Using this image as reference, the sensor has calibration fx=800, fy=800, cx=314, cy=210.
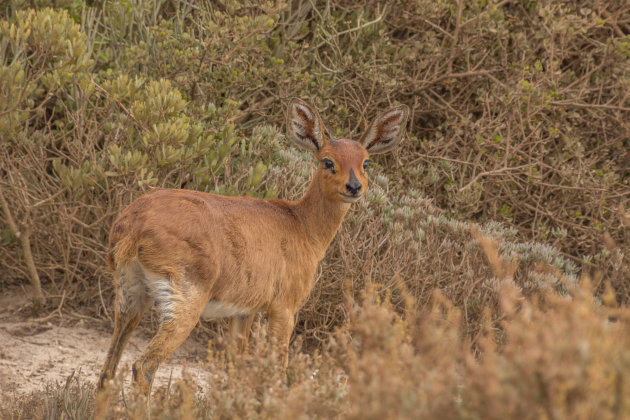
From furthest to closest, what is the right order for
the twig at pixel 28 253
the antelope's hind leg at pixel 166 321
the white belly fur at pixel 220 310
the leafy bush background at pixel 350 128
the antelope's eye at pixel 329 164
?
1. the twig at pixel 28 253
2. the leafy bush background at pixel 350 128
3. the antelope's eye at pixel 329 164
4. the white belly fur at pixel 220 310
5. the antelope's hind leg at pixel 166 321

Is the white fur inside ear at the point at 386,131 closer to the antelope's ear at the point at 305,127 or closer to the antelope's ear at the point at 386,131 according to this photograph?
the antelope's ear at the point at 386,131

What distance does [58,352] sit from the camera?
6617 millimetres

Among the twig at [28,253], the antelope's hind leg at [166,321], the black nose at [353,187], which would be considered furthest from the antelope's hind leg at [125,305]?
the twig at [28,253]

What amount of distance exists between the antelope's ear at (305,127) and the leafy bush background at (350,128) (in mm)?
406

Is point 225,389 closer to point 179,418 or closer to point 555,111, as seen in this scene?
point 179,418

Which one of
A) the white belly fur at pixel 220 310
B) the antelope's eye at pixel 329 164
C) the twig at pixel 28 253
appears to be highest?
the antelope's eye at pixel 329 164

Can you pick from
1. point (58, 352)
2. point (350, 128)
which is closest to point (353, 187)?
point (58, 352)

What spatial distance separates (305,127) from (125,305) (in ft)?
6.64

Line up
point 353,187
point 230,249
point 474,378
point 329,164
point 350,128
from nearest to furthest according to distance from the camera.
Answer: point 474,378, point 230,249, point 353,187, point 329,164, point 350,128

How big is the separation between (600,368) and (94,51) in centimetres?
653

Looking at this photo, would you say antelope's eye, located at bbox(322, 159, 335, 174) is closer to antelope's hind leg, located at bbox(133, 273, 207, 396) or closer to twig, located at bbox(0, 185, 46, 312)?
antelope's hind leg, located at bbox(133, 273, 207, 396)

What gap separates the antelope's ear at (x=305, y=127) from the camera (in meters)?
6.01

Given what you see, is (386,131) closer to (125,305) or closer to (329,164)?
(329,164)

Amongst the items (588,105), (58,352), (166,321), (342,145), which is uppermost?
(588,105)
